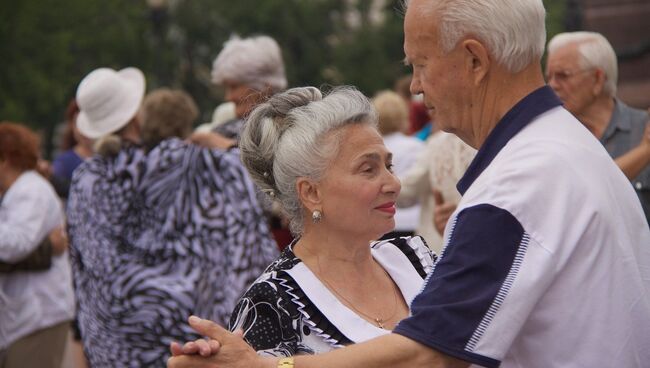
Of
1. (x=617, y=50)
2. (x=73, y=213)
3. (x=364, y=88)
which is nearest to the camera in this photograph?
(x=73, y=213)

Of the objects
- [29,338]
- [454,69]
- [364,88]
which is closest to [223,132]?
[29,338]

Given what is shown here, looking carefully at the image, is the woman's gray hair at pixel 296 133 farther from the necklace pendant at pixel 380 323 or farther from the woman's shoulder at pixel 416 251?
the necklace pendant at pixel 380 323

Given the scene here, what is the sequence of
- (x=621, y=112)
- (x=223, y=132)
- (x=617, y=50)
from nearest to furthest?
(x=621, y=112)
(x=223, y=132)
(x=617, y=50)

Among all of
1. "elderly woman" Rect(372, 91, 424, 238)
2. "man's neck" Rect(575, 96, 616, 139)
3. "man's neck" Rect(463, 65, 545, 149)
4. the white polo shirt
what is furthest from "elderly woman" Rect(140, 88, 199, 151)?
the white polo shirt

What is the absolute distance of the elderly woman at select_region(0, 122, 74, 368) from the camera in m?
7.43

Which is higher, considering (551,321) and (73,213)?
(551,321)

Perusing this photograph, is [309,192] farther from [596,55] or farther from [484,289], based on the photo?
[596,55]

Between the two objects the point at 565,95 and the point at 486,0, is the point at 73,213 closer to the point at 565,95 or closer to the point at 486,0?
the point at 565,95

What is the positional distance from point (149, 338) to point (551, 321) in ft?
13.3

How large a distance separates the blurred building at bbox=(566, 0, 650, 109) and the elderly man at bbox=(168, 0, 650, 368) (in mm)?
8392

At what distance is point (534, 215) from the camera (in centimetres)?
254

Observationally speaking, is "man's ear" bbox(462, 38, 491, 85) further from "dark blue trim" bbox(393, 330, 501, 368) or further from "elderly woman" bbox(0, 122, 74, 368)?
"elderly woman" bbox(0, 122, 74, 368)

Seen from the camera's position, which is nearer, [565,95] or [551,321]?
[551,321]

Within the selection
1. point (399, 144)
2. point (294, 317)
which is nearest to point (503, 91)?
point (294, 317)
